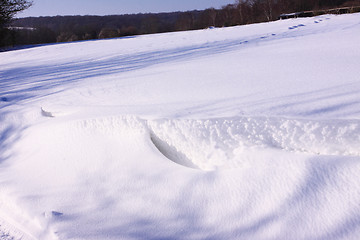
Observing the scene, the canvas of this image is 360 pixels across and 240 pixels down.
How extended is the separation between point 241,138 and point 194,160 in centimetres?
33

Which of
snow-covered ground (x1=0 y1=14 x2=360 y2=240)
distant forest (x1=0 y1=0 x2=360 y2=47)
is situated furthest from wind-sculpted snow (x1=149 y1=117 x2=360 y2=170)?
distant forest (x1=0 y1=0 x2=360 y2=47)

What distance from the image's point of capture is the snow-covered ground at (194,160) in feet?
4.17

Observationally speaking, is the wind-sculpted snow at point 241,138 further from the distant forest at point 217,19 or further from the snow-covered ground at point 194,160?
the distant forest at point 217,19

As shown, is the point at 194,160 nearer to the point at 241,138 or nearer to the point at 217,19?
the point at 241,138

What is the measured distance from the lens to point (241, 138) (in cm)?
168

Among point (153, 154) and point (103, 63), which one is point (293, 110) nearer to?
point (153, 154)

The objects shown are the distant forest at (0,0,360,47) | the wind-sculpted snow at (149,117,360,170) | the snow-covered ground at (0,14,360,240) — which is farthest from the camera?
the distant forest at (0,0,360,47)

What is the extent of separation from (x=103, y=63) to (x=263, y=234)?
13.8 ft

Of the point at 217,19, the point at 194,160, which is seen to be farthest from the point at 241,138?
the point at 217,19

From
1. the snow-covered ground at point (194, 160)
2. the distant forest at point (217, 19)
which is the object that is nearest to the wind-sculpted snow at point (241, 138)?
the snow-covered ground at point (194, 160)

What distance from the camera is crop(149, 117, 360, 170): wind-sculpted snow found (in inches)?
59.5

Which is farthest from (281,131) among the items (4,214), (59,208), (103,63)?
(103,63)

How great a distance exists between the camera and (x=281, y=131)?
5.38 ft

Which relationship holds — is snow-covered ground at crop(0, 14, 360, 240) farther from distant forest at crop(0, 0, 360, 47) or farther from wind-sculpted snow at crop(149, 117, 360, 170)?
distant forest at crop(0, 0, 360, 47)
